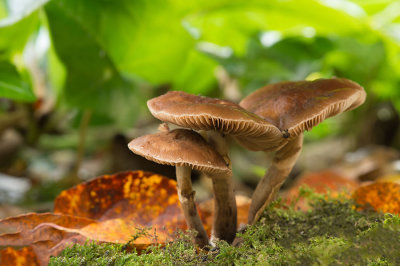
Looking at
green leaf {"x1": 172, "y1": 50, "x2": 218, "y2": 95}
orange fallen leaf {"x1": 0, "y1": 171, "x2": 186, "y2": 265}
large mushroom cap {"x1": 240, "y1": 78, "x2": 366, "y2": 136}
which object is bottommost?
green leaf {"x1": 172, "y1": 50, "x2": 218, "y2": 95}

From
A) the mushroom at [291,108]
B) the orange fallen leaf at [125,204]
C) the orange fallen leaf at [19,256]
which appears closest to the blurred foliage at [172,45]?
the orange fallen leaf at [125,204]

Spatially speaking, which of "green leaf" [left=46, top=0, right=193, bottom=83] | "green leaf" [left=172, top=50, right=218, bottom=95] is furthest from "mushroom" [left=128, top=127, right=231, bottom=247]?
"green leaf" [left=172, top=50, right=218, bottom=95]

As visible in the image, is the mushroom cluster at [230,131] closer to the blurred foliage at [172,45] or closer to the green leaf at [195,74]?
the blurred foliage at [172,45]

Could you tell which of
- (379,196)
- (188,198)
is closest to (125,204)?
(188,198)

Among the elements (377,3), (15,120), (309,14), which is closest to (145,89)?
(15,120)

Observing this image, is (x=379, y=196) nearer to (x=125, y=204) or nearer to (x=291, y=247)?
(x=291, y=247)

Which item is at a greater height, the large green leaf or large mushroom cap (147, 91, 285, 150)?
large mushroom cap (147, 91, 285, 150)

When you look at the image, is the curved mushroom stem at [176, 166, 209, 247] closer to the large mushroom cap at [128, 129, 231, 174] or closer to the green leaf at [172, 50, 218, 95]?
the large mushroom cap at [128, 129, 231, 174]
